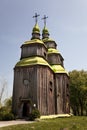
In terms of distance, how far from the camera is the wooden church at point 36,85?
2809 cm

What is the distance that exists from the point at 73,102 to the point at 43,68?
78.0 feet

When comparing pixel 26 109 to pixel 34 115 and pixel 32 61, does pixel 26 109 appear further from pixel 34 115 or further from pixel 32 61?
pixel 32 61

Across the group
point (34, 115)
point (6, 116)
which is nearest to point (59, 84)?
point (34, 115)

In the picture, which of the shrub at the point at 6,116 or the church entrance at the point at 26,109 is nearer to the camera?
the shrub at the point at 6,116

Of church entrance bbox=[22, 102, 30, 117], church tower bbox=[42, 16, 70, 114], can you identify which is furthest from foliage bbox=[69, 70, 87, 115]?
church entrance bbox=[22, 102, 30, 117]

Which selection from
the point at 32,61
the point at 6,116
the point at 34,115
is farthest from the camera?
the point at 32,61

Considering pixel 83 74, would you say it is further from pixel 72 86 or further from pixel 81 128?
pixel 81 128

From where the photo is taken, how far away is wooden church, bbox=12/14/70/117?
28.1m

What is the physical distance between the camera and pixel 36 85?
2812 cm

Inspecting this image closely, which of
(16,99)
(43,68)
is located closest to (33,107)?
(16,99)

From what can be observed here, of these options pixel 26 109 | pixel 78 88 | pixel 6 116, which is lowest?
pixel 6 116

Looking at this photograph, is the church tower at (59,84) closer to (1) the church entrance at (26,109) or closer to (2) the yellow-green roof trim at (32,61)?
(2) the yellow-green roof trim at (32,61)

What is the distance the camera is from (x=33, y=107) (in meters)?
27.5

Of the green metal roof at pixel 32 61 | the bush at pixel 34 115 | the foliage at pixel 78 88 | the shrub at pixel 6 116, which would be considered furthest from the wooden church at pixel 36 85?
the foliage at pixel 78 88
